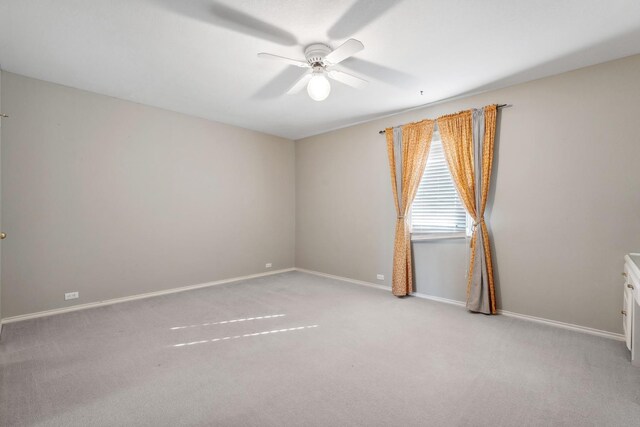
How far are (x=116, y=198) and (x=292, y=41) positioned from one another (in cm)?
310

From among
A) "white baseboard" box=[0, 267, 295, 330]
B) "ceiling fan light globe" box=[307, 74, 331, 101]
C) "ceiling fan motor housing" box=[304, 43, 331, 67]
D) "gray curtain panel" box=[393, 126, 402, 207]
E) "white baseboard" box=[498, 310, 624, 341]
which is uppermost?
"ceiling fan motor housing" box=[304, 43, 331, 67]

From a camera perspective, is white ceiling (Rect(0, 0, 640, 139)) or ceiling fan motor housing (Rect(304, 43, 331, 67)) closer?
white ceiling (Rect(0, 0, 640, 139))

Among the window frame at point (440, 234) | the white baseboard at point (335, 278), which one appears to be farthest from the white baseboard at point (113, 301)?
the window frame at point (440, 234)

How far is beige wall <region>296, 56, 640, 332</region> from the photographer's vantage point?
281 cm

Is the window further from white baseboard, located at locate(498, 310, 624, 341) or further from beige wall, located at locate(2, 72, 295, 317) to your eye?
beige wall, located at locate(2, 72, 295, 317)

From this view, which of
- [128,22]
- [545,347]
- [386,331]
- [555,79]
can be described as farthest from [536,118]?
[128,22]

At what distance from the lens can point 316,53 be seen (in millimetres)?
2605

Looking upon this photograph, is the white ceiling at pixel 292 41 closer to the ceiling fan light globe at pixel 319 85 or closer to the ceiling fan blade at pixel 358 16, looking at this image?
the ceiling fan blade at pixel 358 16

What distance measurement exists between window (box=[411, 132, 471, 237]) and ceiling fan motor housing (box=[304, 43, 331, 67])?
2161 mm

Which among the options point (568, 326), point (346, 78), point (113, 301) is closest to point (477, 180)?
point (568, 326)

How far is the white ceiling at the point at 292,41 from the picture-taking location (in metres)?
2.15

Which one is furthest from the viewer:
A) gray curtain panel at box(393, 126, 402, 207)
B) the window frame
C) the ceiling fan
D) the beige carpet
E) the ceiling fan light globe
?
gray curtain panel at box(393, 126, 402, 207)

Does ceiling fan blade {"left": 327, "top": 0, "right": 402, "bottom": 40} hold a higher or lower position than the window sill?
higher

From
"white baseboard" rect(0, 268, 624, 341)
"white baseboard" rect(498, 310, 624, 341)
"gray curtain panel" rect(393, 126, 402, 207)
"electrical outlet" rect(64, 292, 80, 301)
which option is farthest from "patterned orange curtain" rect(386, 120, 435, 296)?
"electrical outlet" rect(64, 292, 80, 301)
